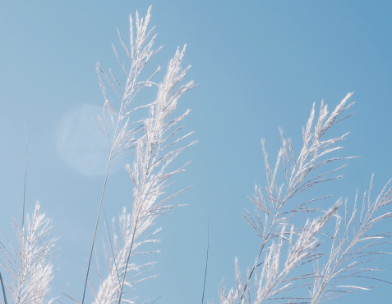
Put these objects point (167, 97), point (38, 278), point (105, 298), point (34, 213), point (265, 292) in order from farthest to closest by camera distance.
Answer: point (34, 213) → point (38, 278) → point (105, 298) → point (167, 97) → point (265, 292)

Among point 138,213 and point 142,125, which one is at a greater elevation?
point 142,125

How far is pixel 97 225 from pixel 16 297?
979mm

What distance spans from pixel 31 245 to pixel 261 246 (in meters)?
1.76

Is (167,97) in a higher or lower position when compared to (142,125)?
higher

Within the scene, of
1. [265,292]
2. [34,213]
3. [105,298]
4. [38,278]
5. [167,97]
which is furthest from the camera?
[34,213]

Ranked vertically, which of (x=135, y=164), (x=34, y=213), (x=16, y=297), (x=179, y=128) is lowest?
(x=16, y=297)

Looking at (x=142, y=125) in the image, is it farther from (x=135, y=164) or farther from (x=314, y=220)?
(x=314, y=220)

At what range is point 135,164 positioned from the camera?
204 cm

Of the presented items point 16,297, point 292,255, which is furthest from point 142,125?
point 16,297

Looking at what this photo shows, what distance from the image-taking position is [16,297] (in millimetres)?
2525

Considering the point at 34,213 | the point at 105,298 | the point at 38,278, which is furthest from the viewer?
the point at 34,213

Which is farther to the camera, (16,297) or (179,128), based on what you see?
(16,297)

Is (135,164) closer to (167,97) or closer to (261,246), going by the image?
(167,97)

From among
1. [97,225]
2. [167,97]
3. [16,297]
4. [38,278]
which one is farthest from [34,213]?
[167,97]
